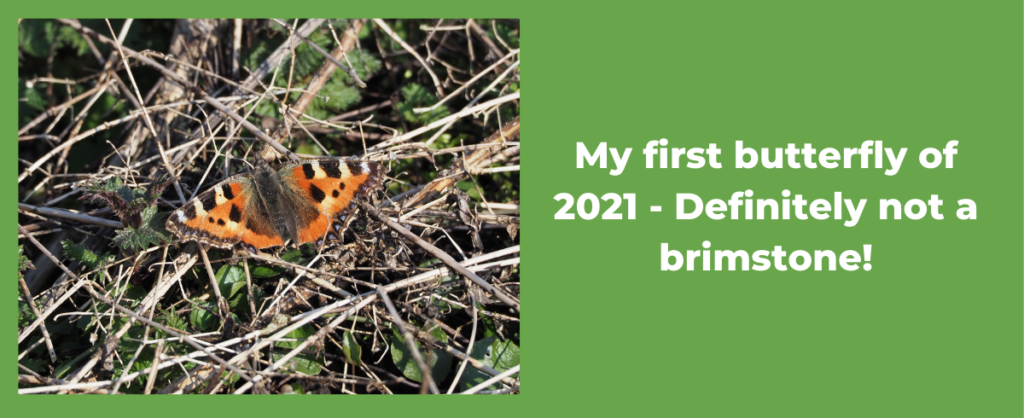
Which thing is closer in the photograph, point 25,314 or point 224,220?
point 224,220

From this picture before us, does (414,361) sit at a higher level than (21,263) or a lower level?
lower

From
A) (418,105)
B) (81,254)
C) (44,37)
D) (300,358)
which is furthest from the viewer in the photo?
(44,37)

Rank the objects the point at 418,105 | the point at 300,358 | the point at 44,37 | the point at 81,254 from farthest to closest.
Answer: the point at 44,37 < the point at 418,105 < the point at 81,254 < the point at 300,358

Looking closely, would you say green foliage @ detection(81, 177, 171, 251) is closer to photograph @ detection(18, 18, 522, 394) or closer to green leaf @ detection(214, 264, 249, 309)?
photograph @ detection(18, 18, 522, 394)

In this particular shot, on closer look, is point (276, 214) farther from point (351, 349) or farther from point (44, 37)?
point (44, 37)

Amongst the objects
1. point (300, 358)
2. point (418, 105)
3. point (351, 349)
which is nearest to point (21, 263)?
point (300, 358)

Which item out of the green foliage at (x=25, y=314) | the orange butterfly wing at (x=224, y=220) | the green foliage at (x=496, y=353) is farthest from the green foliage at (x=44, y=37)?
the green foliage at (x=496, y=353)

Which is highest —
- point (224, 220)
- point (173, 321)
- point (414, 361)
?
point (224, 220)
